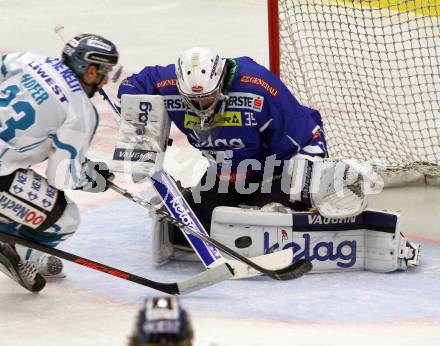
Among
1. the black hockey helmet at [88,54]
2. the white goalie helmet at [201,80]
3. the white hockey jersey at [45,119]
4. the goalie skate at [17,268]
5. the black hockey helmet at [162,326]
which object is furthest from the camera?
the white goalie helmet at [201,80]

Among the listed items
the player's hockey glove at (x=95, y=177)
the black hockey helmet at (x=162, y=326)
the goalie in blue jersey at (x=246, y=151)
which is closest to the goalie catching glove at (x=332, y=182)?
the goalie in blue jersey at (x=246, y=151)

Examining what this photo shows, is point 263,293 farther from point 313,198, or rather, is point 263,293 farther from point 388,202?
point 388,202

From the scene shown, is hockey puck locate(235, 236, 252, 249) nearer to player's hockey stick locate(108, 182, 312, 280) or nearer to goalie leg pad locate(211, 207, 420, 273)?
goalie leg pad locate(211, 207, 420, 273)

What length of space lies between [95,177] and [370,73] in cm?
217

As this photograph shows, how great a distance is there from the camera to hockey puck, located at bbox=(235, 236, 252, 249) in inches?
152

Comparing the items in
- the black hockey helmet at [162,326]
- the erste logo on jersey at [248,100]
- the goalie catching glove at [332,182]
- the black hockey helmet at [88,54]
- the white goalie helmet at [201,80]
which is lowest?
the goalie catching glove at [332,182]

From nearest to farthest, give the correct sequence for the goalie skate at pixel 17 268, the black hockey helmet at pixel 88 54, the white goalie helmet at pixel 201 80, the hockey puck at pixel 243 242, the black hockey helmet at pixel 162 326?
the black hockey helmet at pixel 162 326 → the black hockey helmet at pixel 88 54 → the goalie skate at pixel 17 268 → the white goalie helmet at pixel 201 80 → the hockey puck at pixel 243 242

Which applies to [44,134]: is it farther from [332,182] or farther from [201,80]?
[332,182]

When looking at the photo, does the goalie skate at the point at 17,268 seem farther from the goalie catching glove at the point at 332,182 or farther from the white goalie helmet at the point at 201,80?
the goalie catching glove at the point at 332,182

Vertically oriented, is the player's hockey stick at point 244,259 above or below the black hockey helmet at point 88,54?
below

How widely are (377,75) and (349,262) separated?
5.94 ft

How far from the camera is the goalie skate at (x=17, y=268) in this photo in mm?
3545

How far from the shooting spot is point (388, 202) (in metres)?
4.68

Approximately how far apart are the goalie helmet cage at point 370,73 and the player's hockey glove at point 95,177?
1205 mm
